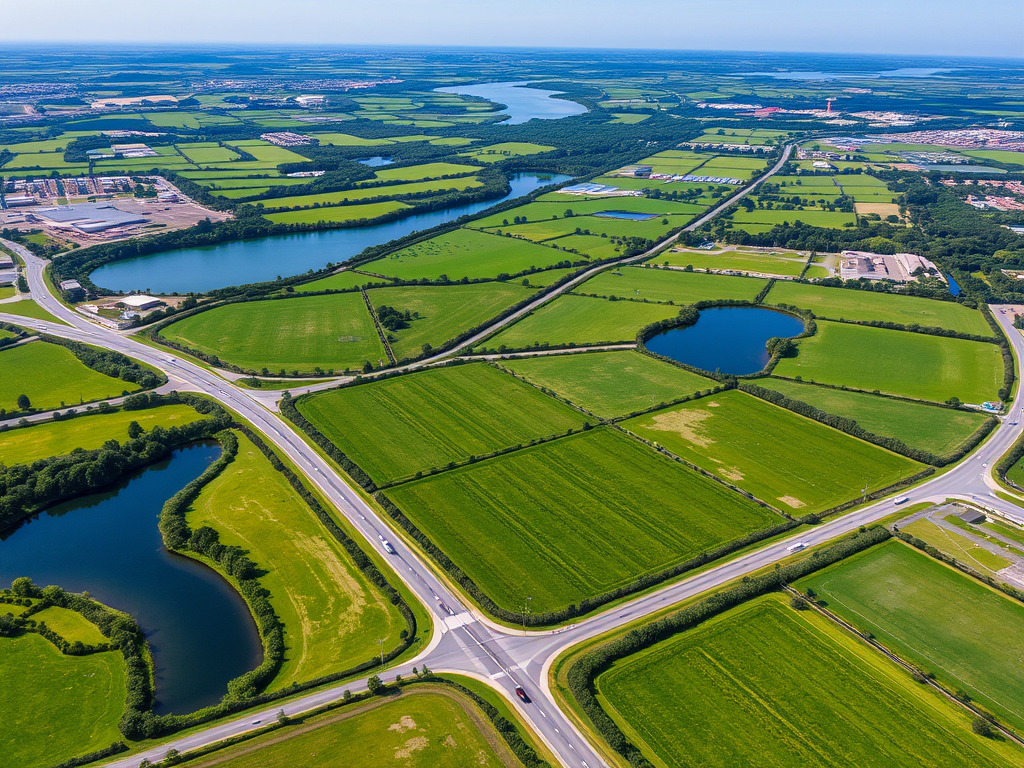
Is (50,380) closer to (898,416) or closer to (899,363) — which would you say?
(898,416)

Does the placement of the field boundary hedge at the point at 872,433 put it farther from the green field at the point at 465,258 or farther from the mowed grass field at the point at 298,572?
the green field at the point at 465,258

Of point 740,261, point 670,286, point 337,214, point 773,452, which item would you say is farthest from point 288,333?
point 740,261

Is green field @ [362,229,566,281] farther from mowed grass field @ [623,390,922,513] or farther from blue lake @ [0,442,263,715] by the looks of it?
blue lake @ [0,442,263,715]

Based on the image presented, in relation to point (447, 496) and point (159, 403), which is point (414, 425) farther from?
point (159, 403)

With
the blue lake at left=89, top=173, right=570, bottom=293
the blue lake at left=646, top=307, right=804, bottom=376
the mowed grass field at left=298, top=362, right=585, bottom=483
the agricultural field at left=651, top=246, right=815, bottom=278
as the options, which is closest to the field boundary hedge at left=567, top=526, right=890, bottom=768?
the mowed grass field at left=298, top=362, right=585, bottom=483

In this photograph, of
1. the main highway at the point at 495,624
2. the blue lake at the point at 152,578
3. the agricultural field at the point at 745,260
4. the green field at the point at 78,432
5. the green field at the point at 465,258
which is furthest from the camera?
the agricultural field at the point at 745,260

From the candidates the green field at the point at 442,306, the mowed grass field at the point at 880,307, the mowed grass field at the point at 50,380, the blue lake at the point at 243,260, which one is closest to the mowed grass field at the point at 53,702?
the mowed grass field at the point at 50,380

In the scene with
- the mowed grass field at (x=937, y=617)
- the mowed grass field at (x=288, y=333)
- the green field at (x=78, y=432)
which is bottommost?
the mowed grass field at (x=937, y=617)
